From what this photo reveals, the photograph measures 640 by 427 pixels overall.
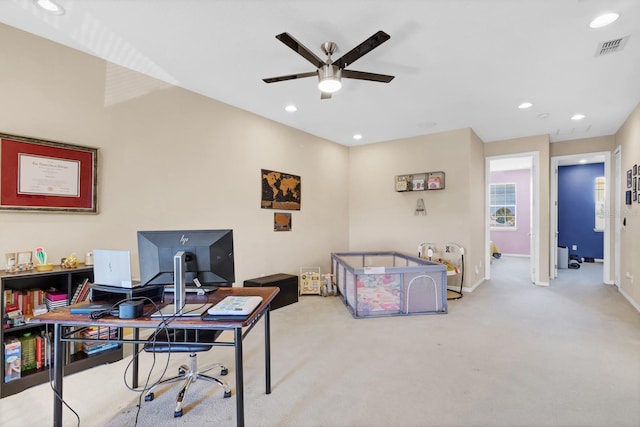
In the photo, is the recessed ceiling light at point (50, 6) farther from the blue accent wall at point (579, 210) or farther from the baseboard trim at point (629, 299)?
the blue accent wall at point (579, 210)

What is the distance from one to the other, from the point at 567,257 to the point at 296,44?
811cm

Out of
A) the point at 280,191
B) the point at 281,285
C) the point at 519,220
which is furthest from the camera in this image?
the point at 519,220

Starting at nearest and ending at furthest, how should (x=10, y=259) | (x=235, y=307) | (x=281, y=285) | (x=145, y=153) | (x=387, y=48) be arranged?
(x=235, y=307) → (x=10, y=259) → (x=387, y=48) → (x=145, y=153) → (x=281, y=285)

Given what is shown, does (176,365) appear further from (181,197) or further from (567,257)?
(567,257)

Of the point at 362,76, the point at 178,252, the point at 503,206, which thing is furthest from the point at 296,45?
the point at 503,206

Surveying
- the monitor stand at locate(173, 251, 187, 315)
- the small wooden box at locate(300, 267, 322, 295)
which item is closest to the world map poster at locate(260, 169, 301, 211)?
the small wooden box at locate(300, 267, 322, 295)

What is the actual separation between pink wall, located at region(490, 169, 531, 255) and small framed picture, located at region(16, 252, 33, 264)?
10.4 metres

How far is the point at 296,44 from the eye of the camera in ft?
7.26

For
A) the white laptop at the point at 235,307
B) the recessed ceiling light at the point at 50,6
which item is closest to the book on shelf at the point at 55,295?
the white laptop at the point at 235,307

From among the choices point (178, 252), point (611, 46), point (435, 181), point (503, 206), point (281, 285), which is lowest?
point (281, 285)

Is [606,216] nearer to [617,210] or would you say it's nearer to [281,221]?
[617,210]

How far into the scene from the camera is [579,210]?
7.89 m

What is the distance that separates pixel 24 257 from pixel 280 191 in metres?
3.04

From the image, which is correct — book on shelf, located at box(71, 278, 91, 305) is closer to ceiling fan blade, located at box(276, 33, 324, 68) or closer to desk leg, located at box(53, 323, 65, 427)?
desk leg, located at box(53, 323, 65, 427)
